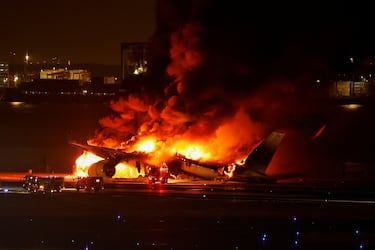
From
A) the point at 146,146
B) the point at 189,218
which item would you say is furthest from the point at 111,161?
the point at 189,218

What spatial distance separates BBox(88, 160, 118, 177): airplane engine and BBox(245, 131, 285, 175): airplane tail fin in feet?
30.3

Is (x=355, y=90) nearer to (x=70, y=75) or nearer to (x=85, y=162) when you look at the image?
(x=85, y=162)

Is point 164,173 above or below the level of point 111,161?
below

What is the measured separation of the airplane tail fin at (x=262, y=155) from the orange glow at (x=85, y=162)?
1072cm

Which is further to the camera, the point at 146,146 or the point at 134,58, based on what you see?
the point at 134,58

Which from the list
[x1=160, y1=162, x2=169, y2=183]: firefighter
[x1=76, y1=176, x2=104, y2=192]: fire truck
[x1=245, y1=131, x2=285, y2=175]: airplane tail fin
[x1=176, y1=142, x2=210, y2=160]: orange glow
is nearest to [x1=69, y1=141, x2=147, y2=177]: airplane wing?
[x1=176, y1=142, x2=210, y2=160]: orange glow

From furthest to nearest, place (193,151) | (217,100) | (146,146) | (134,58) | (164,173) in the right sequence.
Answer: (134,58) < (217,100) < (146,146) < (193,151) < (164,173)

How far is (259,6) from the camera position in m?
54.5

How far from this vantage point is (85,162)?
180ft

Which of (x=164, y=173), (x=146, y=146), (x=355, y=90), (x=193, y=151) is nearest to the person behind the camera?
(x=164, y=173)

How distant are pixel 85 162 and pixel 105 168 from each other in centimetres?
288

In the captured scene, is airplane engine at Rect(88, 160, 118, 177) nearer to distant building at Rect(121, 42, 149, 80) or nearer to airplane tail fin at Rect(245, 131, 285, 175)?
airplane tail fin at Rect(245, 131, 285, 175)

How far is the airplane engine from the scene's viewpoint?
5266 centimetres

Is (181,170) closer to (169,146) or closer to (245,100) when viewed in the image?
(169,146)
